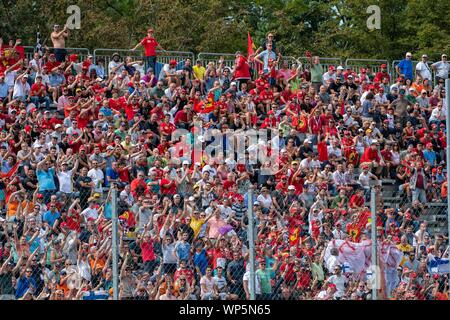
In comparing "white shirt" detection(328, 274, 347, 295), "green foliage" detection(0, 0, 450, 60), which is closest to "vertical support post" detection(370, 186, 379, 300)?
"white shirt" detection(328, 274, 347, 295)

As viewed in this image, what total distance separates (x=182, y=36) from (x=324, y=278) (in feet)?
88.8

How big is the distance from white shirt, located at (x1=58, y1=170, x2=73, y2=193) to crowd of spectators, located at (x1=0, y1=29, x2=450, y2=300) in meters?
0.02

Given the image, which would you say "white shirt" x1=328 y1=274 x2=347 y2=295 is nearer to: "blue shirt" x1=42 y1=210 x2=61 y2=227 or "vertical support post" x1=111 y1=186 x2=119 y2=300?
"vertical support post" x1=111 y1=186 x2=119 y2=300

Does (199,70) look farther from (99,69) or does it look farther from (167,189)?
(167,189)

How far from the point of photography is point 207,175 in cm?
2159

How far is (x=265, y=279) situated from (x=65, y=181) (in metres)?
7.45

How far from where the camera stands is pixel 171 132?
79.4 feet

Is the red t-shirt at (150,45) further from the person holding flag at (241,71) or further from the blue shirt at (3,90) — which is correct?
the blue shirt at (3,90)

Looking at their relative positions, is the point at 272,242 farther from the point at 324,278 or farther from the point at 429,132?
the point at 429,132

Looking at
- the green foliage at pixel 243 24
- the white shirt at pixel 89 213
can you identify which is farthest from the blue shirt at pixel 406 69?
the white shirt at pixel 89 213

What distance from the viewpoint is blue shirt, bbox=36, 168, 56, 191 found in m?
21.1

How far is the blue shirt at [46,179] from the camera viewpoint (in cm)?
2106

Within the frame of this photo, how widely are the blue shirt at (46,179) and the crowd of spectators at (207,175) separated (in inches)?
1.2
